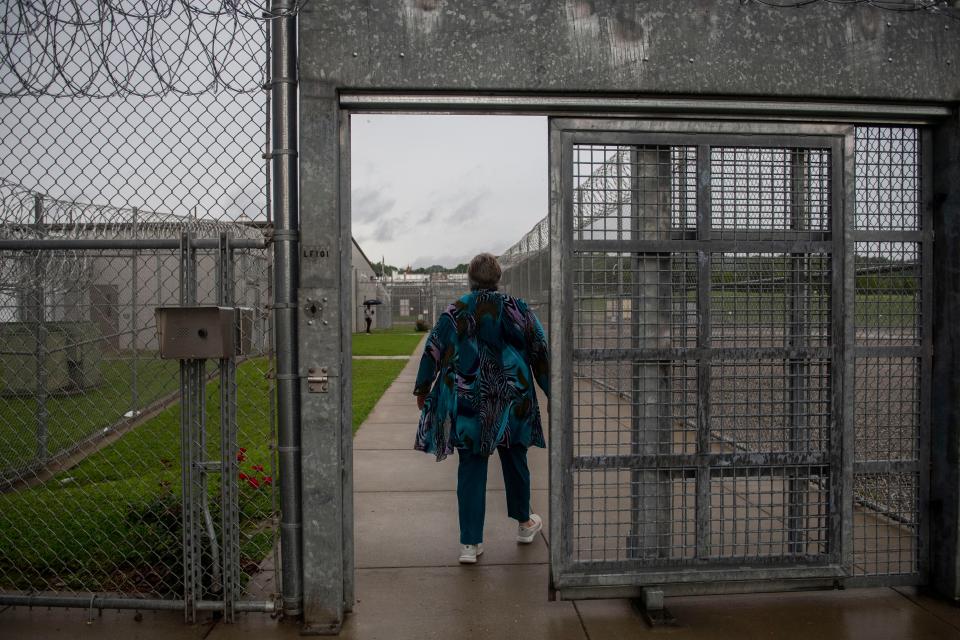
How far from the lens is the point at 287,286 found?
3.60 m

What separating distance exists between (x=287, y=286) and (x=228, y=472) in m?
0.99

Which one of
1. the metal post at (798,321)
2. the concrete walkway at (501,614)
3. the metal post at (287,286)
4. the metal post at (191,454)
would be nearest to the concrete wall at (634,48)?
the metal post at (287,286)

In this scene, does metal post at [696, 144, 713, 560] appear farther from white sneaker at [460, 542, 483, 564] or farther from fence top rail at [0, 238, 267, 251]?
fence top rail at [0, 238, 267, 251]

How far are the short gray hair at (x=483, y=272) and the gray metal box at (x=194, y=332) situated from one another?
157 centimetres

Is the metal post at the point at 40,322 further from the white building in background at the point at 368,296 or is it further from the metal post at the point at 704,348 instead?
the white building in background at the point at 368,296

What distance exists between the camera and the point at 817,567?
3.86m

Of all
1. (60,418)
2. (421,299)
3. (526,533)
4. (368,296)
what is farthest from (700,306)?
(421,299)

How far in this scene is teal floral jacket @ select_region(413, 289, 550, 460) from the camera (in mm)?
4387

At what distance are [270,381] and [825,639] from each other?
3019 mm

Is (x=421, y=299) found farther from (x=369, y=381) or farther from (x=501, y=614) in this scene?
(x=501, y=614)

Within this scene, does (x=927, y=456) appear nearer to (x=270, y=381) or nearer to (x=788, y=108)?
(x=788, y=108)

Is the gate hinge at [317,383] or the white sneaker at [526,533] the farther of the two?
the white sneaker at [526,533]

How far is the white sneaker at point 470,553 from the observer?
445cm

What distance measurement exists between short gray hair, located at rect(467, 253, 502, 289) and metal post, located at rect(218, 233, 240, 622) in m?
1.48
